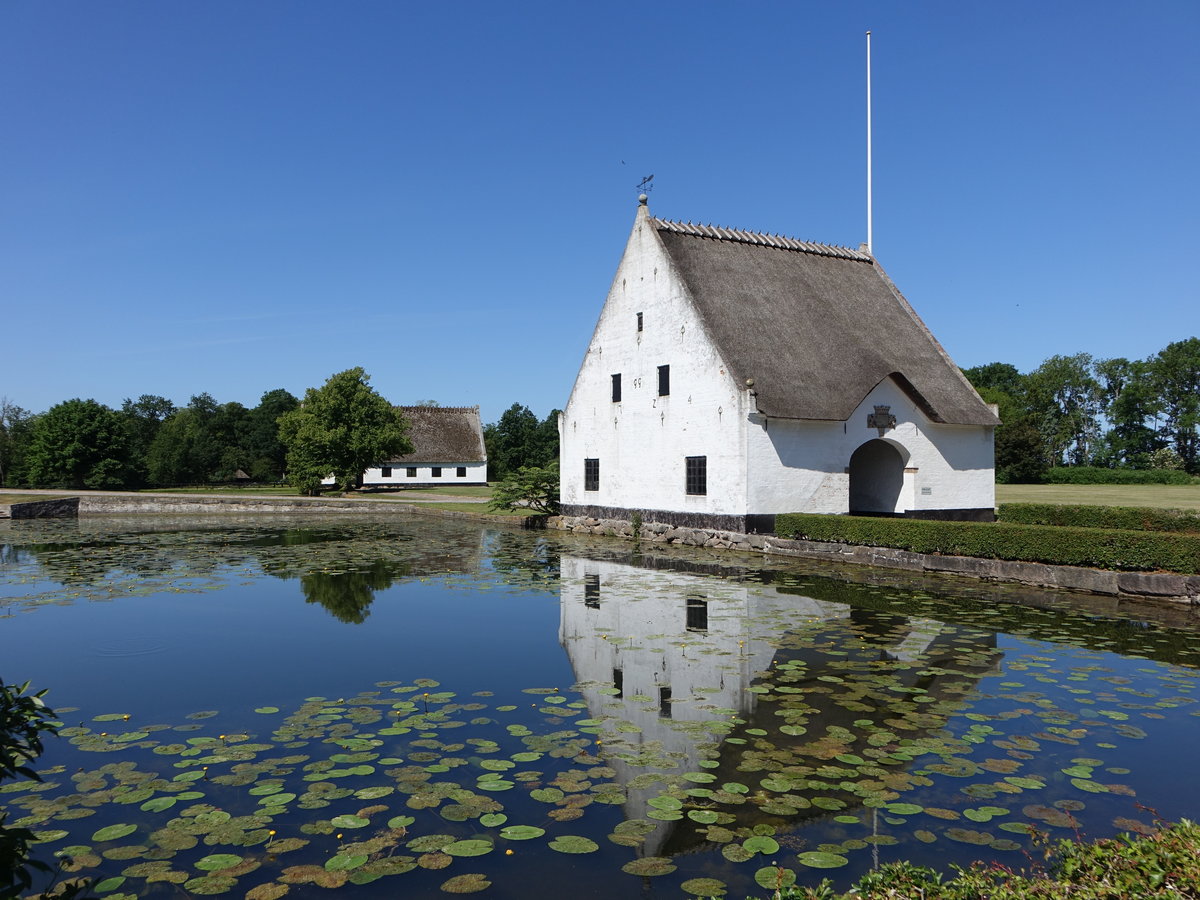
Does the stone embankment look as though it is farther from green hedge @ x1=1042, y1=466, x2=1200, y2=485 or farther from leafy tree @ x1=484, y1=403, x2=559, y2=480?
green hedge @ x1=1042, y1=466, x2=1200, y2=485

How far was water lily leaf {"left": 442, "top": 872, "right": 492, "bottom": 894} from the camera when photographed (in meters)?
4.29

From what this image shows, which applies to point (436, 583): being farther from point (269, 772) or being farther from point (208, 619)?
point (269, 772)

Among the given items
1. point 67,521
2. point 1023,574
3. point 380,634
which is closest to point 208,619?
point 380,634

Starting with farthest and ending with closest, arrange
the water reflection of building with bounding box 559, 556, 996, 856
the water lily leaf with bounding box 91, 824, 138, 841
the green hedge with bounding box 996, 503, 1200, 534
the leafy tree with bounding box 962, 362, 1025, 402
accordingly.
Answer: the leafy tree with bounding box 962, 362, 1025, 402, the green hedge with bounding box 996, 503, 1200, 534, the water reflection of building with bounding box 559, 556, 996, 856, the water lily leaf with bounding box 91, 824, 138, 841

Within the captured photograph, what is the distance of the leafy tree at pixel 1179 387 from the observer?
77.5 metres

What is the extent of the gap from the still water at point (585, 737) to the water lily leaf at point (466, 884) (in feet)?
0.09

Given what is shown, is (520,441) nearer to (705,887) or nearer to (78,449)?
(78,449)

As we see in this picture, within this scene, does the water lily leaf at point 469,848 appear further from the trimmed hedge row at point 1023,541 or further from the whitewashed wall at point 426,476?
the whitewashed wall at point 426,476

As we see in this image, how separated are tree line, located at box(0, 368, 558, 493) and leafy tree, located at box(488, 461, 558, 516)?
64.8ft

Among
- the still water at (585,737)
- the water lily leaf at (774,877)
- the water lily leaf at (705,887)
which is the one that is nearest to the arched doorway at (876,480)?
the still water at (585,737)

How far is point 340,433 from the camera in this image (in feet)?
159

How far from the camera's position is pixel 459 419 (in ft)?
223

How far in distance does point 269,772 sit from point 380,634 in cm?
510

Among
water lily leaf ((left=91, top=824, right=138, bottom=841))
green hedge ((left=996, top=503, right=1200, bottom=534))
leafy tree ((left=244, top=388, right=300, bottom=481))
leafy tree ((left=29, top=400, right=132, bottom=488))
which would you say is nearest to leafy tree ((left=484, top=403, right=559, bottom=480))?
leafy tree ((left=244, top=388, right=300, bottom=481))
